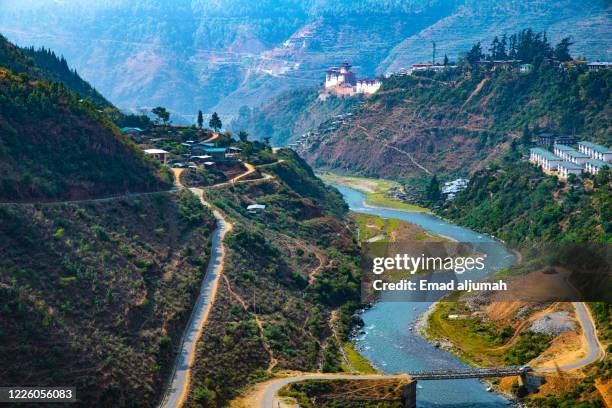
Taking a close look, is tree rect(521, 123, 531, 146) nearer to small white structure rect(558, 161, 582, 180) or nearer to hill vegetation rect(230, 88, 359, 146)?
small white structure rect(558, 161, 582, 180)

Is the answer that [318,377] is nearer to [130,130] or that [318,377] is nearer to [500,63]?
[130,130]

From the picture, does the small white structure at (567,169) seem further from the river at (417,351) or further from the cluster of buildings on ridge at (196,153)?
the cluster of buildings on ridge at (196,153)

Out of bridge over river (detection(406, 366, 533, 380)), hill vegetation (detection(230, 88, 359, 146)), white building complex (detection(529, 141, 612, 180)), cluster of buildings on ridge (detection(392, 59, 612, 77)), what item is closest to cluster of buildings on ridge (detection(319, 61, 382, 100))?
hill vegetation (detection(230, 88, 359, 146))

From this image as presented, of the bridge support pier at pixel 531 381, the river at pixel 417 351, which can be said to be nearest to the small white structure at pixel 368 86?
the river at pixel 417 351

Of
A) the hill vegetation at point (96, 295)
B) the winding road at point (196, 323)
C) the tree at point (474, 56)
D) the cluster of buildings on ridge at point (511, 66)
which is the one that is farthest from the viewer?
the tree at point (474, 56)

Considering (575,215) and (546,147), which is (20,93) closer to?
(575,215)

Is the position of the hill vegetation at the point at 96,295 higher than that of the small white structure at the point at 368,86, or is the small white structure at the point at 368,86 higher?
the small white structure at the point at 368,86

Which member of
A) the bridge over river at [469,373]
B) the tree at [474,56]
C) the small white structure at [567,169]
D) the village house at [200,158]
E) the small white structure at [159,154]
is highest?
the tree at [474,56]
